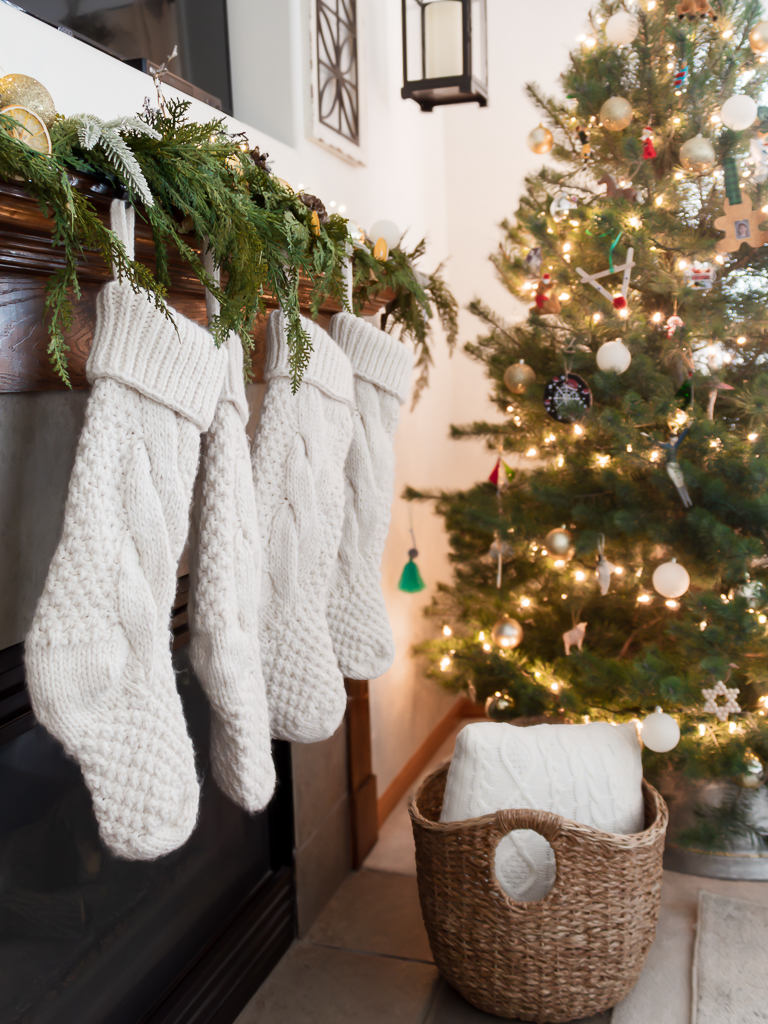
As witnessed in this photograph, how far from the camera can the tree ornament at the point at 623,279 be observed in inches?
72.1

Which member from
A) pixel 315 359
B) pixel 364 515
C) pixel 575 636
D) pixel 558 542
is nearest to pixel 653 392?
pixel 558 542

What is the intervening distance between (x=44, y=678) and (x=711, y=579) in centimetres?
147

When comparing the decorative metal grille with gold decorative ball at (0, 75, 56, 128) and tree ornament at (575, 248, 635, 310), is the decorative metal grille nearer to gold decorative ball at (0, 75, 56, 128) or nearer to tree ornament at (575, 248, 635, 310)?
tree ornament at (575, 248, 635, 310)

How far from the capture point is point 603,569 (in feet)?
6.22

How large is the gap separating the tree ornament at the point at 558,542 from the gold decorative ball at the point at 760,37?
1.10 metres

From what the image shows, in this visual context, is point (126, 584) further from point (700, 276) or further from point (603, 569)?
point (700, 276)

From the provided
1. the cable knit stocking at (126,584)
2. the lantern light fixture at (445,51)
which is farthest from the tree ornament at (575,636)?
the lantern light fixture at (445,51)

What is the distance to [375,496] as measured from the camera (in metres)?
1.41

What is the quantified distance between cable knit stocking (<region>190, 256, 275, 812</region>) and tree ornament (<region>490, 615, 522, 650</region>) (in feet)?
3.54

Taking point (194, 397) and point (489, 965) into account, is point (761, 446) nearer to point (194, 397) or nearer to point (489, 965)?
point (489, 965)

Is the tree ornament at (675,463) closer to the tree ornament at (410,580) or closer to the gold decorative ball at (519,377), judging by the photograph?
the gold decorative ball at (519,377)

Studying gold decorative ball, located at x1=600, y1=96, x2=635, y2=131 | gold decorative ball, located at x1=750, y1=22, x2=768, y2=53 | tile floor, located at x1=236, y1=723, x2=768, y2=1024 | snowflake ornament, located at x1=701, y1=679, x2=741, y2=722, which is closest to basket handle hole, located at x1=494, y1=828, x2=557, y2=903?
tile floor, located at x1=236, y1=723, x2=768, y2=1024

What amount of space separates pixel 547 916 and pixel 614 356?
112 cm

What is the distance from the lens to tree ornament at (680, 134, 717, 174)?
1743 millimetres
